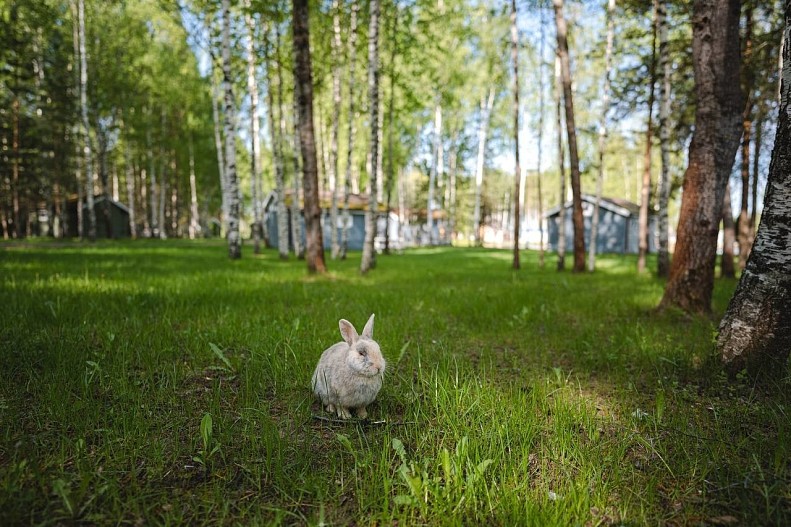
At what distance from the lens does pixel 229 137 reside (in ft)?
45.2

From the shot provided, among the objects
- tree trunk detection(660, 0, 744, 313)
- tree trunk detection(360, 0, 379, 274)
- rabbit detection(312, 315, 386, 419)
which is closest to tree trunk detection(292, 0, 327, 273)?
tree trunk detection(360, 0, 379, 274)

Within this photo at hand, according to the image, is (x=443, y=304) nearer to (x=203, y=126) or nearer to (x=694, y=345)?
(x=694, y=345)

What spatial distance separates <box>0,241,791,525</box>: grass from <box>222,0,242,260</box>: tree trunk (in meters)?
9.92

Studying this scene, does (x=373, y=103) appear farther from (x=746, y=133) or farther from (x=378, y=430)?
(x=746, y=133)

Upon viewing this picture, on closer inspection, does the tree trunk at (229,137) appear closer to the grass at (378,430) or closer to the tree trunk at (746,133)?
the grass at (378,430)

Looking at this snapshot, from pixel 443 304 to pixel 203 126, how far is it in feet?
120

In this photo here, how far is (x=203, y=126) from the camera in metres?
35.7

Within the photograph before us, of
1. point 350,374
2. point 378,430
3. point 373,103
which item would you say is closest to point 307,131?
point 373,103

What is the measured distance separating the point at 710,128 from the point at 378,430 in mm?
5473

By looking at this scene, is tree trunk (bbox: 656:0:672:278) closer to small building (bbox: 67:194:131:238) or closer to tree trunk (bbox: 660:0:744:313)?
tree trunk (bbox: 660:0:744:313)

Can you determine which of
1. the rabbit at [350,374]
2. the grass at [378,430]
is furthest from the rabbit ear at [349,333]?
the grass at [378,430]

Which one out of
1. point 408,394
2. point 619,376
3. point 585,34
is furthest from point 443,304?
point 585,34

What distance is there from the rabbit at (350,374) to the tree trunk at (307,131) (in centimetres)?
736

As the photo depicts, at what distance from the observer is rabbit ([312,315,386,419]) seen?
2355 mm
